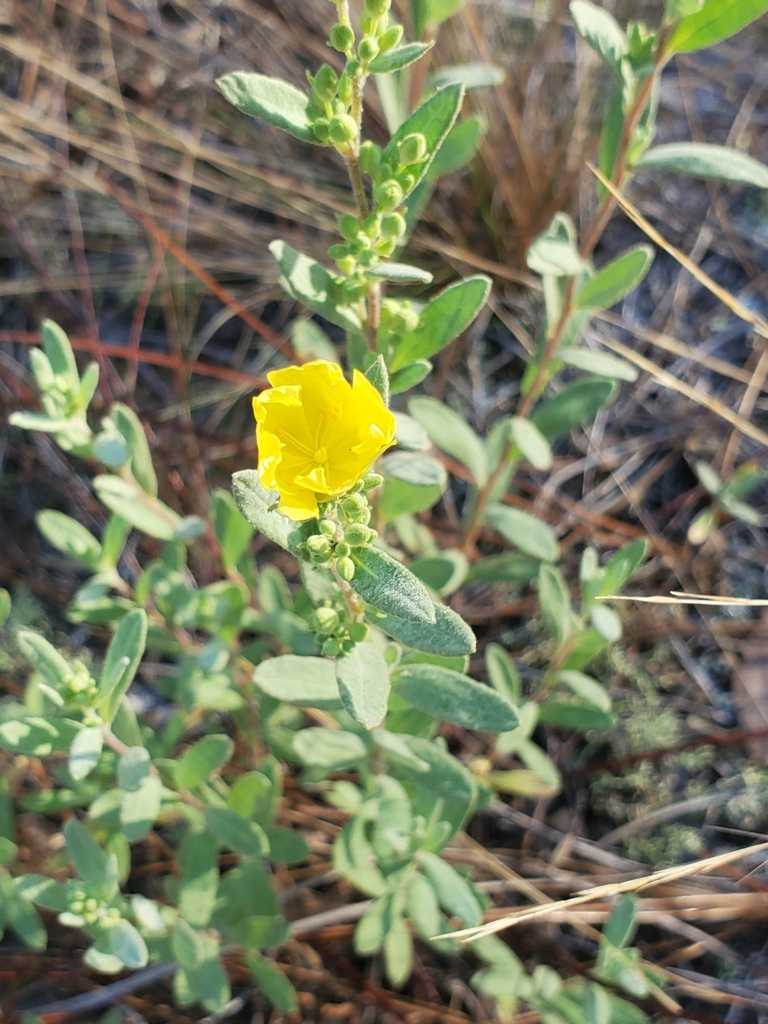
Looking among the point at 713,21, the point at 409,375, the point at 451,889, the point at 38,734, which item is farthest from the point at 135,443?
the point at 713,21

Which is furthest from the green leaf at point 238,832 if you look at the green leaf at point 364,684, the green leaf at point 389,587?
the green leaf at point 389,587

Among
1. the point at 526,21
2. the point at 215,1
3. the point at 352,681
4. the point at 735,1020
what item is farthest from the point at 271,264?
the point at 735,1020

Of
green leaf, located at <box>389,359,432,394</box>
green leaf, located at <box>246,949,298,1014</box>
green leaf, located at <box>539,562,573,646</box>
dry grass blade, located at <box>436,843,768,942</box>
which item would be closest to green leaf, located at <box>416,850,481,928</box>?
dry grass blade, located at <box>436,843,768,942</box>

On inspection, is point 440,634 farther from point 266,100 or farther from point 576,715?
point 576,715

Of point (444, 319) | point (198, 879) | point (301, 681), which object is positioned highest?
point (444, 319)

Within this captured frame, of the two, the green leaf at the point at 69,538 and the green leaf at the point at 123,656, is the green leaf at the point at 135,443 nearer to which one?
the green leaf at the point at 69,538

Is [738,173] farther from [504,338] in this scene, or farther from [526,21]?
[526,21]
